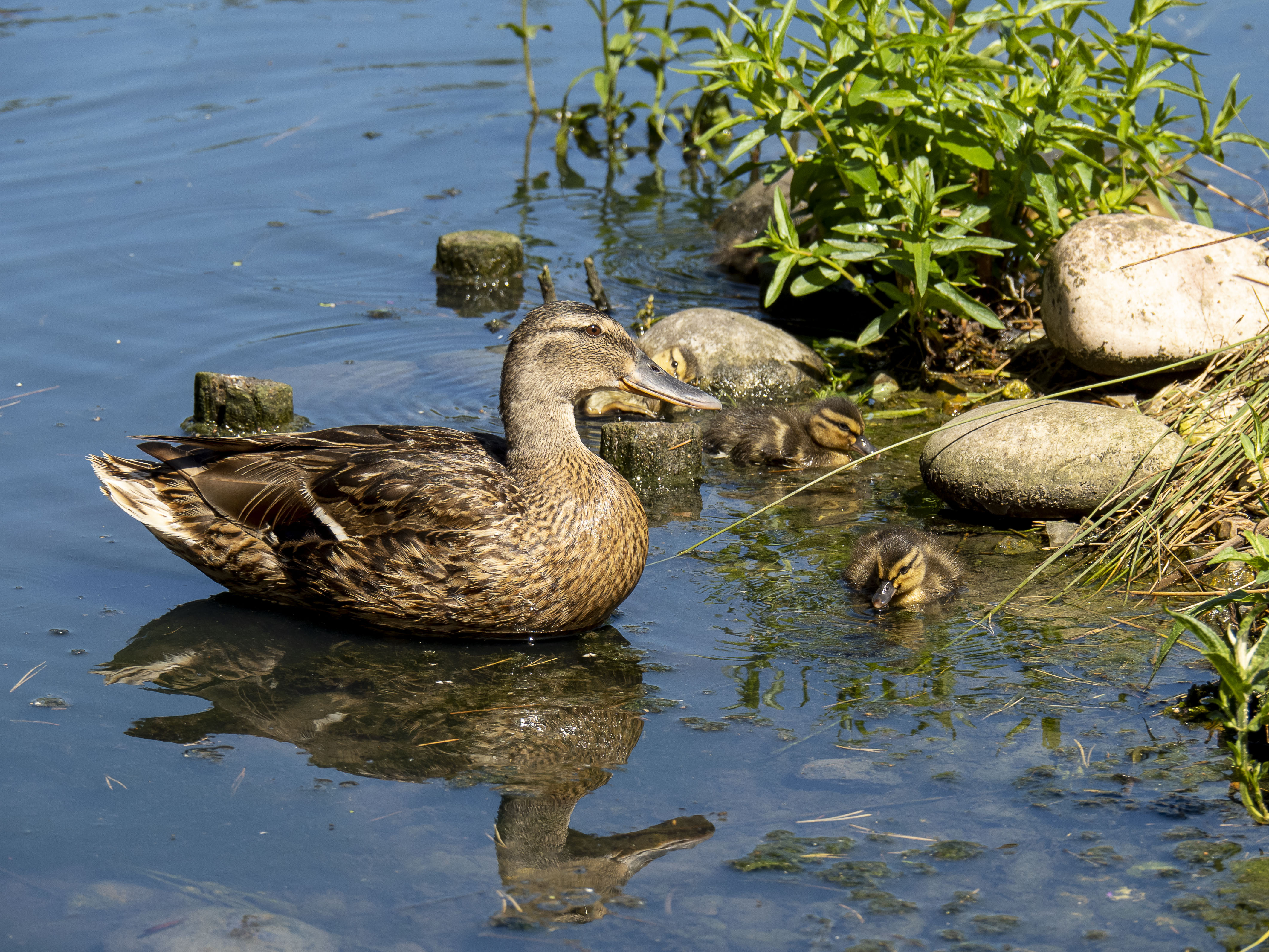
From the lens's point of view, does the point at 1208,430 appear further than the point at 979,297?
No

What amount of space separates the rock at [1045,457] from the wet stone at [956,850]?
87.4 inches

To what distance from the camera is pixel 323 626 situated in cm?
494

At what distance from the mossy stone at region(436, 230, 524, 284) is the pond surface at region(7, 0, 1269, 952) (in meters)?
0.66

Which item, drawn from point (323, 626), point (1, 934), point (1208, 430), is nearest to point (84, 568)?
point (323, 626)

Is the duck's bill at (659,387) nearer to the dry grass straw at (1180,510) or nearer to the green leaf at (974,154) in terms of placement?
the dry grass straw at (1180,510)

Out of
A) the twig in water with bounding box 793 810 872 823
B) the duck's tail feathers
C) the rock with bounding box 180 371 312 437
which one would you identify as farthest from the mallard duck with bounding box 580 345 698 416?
the twig in water with bounding box 793 810 872 823

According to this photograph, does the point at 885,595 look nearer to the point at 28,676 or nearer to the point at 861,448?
the point at 861,448

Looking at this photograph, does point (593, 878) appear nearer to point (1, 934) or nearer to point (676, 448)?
point (1, 934)

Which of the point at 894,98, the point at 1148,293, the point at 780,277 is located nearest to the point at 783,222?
the point at 780,277

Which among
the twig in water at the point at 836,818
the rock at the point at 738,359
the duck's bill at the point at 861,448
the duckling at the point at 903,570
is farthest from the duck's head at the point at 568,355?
the rock at the point at 738,359

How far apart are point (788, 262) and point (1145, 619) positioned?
280 centimetres

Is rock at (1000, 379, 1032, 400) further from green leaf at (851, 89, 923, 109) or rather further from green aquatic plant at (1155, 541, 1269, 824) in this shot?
green aquatic plant at (1155, 541, 1269, 824)

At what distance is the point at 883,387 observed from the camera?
23.5ft

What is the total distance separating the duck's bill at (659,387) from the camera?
519cm
